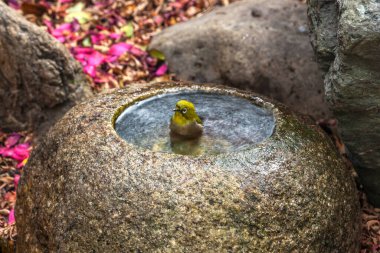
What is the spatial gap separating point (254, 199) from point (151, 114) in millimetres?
1010

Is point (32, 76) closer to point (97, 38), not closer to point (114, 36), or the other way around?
point (97, 38)

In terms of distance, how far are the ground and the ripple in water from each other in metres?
1.58

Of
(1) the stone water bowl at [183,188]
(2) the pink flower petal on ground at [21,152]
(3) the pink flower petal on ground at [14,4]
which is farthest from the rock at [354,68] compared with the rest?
(3) the pink flower petal on ground at [14,4]

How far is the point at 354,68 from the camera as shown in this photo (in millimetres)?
3137

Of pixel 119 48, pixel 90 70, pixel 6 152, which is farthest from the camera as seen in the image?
pixel 119 48

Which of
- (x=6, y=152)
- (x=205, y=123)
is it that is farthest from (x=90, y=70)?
(x=205, y=123)

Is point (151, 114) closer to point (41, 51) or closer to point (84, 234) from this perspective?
point (84, 234)

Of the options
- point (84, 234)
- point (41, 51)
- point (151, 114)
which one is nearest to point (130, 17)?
point (41, 51)

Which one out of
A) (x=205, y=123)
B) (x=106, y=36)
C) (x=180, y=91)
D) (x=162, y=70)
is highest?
(x=180, y=91)

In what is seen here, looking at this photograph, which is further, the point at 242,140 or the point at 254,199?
the point at 242,140

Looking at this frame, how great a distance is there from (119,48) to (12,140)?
162 cm

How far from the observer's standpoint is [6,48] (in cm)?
474

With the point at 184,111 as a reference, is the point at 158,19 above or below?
below

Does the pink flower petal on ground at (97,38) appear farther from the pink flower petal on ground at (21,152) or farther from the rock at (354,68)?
the rock at (354,68)
